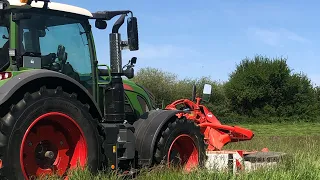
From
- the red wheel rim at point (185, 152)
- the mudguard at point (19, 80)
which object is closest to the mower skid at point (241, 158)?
the red wheel rim at point (185, 152)

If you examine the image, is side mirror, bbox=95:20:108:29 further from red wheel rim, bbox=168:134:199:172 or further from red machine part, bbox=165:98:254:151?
red machine part, bbox=165:98:254:151

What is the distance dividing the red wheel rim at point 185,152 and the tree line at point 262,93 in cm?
3793

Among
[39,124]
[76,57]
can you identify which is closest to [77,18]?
[76,57]

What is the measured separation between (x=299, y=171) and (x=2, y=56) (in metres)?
4.15

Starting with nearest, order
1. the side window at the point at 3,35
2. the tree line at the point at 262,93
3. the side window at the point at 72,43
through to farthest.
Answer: the side window at the point at 3,35
the side window at the point at 72,43
the tree line at the point at 262,93

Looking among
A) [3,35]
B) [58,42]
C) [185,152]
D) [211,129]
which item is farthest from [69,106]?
[211,129]

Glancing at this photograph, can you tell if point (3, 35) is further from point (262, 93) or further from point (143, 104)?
A: point (262, 93)

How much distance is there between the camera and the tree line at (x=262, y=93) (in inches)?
1827

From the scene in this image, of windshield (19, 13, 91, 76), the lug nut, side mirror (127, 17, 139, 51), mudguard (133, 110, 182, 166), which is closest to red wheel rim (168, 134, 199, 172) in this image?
→ mudguard (133, 110, 182, 166)

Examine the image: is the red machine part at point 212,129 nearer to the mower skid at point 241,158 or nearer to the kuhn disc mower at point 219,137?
the kuhn disc mower at point 219,137

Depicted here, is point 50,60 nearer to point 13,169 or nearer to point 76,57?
point 76,57

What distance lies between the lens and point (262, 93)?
155 ft

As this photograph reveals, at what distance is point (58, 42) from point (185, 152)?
2.78 m

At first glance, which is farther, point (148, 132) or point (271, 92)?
point (271, 92)
